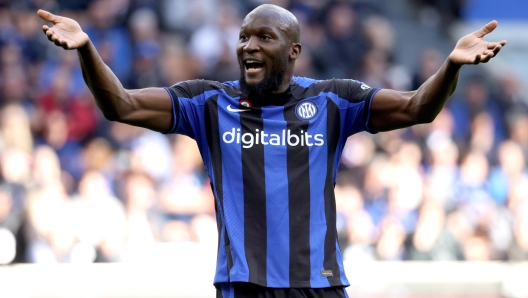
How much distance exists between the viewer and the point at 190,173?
995 cm

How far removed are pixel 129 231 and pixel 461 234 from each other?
380cm

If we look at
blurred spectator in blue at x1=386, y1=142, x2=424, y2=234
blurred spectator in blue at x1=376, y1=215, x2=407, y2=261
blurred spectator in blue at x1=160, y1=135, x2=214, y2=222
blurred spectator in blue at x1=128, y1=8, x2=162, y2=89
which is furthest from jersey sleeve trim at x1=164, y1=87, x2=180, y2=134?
blurred spectator in blue at x1=128, y1=8, x2=162, y2=89

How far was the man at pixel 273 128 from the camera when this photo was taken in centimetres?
441

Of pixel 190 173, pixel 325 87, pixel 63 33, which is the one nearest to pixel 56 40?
pixel 63 33

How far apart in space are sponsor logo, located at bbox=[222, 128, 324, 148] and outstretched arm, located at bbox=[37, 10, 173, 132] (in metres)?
0.33

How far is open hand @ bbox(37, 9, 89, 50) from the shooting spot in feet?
13.6

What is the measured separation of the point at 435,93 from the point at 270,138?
2.85 ft

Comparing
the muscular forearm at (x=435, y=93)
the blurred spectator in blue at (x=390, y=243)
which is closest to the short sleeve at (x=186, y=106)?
the muscular forearm at (x=435, y=93)

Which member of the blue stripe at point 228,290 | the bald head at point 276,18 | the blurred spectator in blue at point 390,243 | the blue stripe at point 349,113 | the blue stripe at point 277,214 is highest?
the bald head at point 276,18

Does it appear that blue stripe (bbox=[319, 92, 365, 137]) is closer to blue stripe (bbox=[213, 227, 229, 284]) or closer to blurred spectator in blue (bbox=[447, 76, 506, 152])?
blue stripe (bbox=[213, 227, 229, 284])

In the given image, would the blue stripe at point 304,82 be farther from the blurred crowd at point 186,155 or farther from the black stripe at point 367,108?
the blurred crowd at point 186,155

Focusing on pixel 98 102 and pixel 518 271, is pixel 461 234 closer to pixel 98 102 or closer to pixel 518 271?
pixel 518 271

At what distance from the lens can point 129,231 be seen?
9328 millimetres

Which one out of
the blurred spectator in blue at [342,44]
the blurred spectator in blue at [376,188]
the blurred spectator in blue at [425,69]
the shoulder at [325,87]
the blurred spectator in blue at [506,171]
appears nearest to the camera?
the shoulder at [325,87]
